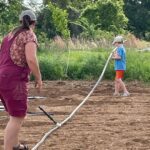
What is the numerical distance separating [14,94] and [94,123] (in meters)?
3.05

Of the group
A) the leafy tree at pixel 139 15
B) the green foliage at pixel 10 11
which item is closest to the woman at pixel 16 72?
the green foliage at pixel 10 11

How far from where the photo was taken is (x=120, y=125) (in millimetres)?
8672

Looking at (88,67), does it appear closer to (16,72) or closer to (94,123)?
(94,123)

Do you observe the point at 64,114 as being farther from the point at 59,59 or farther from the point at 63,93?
the point at 59,59

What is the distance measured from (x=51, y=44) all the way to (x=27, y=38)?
16728mm

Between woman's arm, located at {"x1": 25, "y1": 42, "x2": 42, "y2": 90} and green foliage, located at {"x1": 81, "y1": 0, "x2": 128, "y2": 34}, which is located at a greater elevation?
green foliage, located at {"x1": 81, "y1": 0, "x2": 128, "y2": 34}

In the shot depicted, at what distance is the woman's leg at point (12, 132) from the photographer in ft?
20.3

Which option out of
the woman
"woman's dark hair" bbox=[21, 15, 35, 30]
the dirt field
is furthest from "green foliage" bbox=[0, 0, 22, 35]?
the woman

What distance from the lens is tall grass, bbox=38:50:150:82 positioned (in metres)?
18.1

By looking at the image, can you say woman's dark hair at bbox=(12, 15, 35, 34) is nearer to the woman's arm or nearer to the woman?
the woman

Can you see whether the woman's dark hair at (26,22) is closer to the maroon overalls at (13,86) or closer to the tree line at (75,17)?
the maroon overalls at (13,86)

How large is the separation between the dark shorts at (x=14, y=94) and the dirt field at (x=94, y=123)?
91cm

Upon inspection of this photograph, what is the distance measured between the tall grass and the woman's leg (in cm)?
1182

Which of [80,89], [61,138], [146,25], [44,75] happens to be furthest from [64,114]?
[146,25]
